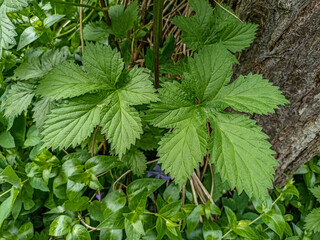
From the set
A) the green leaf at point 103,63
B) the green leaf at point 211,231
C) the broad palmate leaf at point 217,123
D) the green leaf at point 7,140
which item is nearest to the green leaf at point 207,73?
the broad palmate leaf at point 217,123

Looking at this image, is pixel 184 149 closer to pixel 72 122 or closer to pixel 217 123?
pixel 217 123

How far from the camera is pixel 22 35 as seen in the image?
3.46 feet

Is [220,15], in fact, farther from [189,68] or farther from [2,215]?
[2,215]

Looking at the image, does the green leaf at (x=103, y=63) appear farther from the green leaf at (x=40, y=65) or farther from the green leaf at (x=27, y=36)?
the green leaf at (x=27, y=36)

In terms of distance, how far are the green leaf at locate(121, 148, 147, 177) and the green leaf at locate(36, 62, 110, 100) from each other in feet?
1.00

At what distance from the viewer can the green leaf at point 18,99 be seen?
3.17 feet

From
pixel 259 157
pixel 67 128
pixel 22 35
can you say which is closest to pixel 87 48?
pixel 67 128

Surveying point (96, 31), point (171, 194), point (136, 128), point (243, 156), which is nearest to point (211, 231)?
point (171, 194)

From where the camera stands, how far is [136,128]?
733mm

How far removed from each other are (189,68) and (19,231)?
0.93m

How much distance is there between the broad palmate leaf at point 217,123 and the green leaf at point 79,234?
0.44 metres

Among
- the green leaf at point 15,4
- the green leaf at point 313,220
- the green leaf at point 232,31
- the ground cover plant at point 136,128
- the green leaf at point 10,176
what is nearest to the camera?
the green leaf at point 15,4

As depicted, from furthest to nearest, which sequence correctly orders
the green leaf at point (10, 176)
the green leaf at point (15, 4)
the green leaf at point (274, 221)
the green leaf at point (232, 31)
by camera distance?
1. the green leaf at point (274, 221)
2. the green leaf at point (10, 176)
3. the green leaf at point (232, 31)
4. the green leaf at point (15, 4)

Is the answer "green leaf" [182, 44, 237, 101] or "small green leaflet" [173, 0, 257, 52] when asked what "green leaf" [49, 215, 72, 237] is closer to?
"green leaf" [182, 44, 237, 101]
